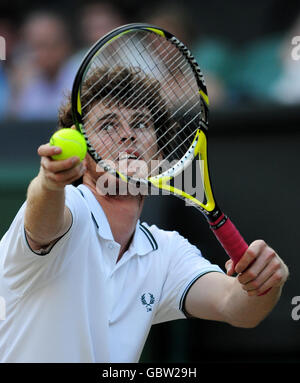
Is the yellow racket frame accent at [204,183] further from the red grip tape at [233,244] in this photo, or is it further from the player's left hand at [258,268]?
the player's left hand at [258,268]

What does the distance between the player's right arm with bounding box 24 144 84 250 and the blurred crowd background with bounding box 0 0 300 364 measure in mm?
2177

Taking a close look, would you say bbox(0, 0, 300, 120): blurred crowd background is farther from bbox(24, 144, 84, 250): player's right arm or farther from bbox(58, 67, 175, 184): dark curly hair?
bbox(24, 144, 84, 250): player's right arm

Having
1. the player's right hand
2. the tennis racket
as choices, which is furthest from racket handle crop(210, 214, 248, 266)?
the player's right hand

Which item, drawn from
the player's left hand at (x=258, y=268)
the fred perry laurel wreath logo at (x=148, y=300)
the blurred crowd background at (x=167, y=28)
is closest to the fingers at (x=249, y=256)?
the player's left hand at (x=258, y=268)

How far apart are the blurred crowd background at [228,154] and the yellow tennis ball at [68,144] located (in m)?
2.39

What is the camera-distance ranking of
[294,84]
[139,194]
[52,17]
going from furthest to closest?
1. [52,17]
2. [294,84]
3. [139,194]

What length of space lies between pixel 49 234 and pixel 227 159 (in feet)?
7.98

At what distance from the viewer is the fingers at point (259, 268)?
8.89 feet

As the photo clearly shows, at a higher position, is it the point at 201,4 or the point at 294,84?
the point at 201,4

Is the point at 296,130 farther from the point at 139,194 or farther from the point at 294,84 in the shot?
the point at 139,194

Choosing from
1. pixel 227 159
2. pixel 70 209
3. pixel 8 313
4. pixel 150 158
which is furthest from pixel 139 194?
Answer: pixel 227 159

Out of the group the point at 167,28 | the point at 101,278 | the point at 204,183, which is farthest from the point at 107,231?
the point at 167,28

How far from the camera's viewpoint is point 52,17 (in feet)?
19.4
